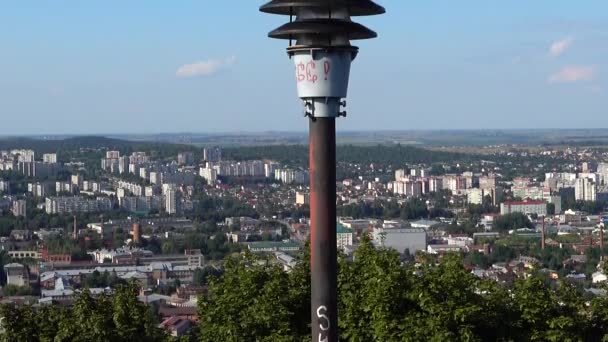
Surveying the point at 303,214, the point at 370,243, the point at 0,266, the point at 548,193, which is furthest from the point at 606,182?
the point at 370,243

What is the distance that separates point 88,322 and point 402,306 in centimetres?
209

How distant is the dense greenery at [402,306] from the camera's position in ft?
28.5

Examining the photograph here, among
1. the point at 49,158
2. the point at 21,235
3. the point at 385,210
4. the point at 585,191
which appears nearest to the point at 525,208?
the point at 385,210

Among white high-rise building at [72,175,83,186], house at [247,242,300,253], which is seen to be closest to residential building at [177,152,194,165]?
white high-rise building at [72,175,83,186]

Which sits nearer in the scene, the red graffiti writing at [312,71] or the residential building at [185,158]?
the red graffiti writing at [312,71]

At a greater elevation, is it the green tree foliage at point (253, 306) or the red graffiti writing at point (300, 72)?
the red graffiti writing at point (300, 72)

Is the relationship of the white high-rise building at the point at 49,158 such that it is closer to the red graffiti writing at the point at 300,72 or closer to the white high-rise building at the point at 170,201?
the white high-rise building at the point at 170,201

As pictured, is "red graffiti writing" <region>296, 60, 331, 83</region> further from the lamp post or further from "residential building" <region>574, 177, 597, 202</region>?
"residential building" <region>574, 177, 597, 202</region>

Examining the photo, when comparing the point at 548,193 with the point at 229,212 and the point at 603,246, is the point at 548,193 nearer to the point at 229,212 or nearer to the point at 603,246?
the point at 229,212

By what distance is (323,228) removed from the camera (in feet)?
20.1

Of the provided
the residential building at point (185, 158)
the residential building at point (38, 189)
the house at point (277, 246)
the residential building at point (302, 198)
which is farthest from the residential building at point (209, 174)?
the house at point (277, 246)

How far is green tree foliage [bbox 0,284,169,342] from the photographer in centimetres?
877

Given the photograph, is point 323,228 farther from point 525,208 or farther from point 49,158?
point 49,158

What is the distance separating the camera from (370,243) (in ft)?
32.6
